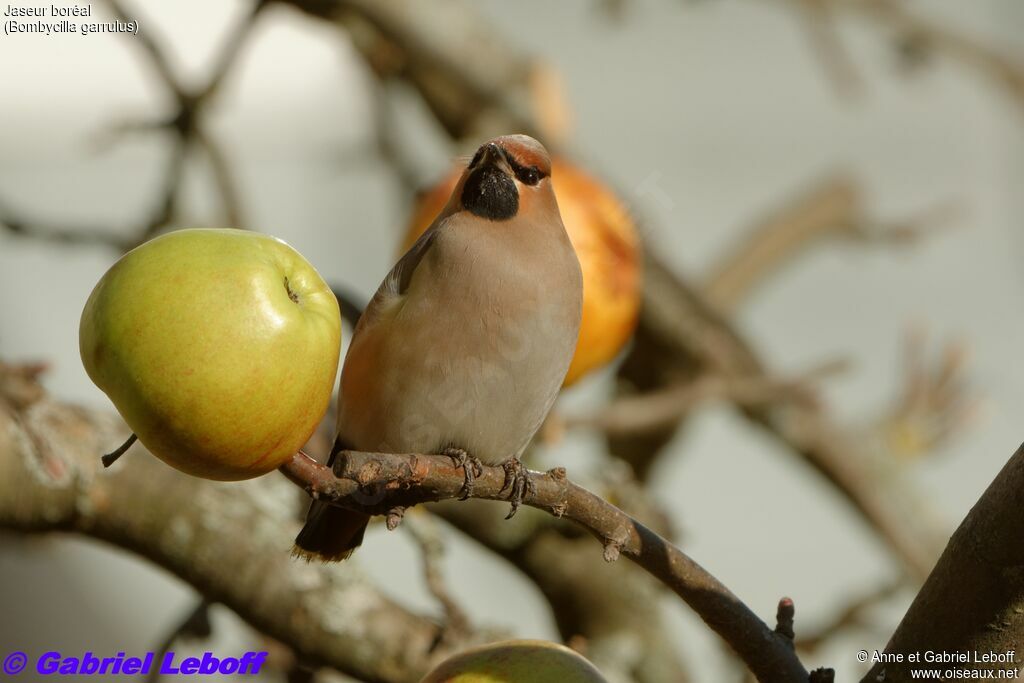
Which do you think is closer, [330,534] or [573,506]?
[573,506]

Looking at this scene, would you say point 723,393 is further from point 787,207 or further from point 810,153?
point 810,153

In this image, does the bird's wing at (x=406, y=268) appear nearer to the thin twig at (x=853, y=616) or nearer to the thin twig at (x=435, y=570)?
the thin twig at (x=435, y=570)

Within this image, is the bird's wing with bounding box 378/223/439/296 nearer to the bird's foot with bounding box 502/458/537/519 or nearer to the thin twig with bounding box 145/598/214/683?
the bird's foot with bounding box 502/458/537/519

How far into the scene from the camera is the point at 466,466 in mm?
1005

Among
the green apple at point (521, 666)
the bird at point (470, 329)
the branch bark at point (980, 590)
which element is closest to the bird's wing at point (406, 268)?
the bird at point (470, 329)

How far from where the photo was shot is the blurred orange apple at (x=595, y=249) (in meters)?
1.43

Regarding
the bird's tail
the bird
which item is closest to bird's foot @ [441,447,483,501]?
the bird

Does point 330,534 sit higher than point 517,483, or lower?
lower

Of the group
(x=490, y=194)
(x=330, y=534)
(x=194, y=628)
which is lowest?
(x=194, y=628)

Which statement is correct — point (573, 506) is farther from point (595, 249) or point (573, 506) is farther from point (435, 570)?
point (595, 249)

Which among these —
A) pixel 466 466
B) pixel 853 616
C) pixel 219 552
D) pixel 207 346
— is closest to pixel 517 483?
pixel 466 466

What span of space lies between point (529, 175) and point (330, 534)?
1.27 feet

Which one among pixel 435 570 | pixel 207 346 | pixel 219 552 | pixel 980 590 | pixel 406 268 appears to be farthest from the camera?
pixel 219 552

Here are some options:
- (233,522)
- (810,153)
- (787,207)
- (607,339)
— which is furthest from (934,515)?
(810,153)
